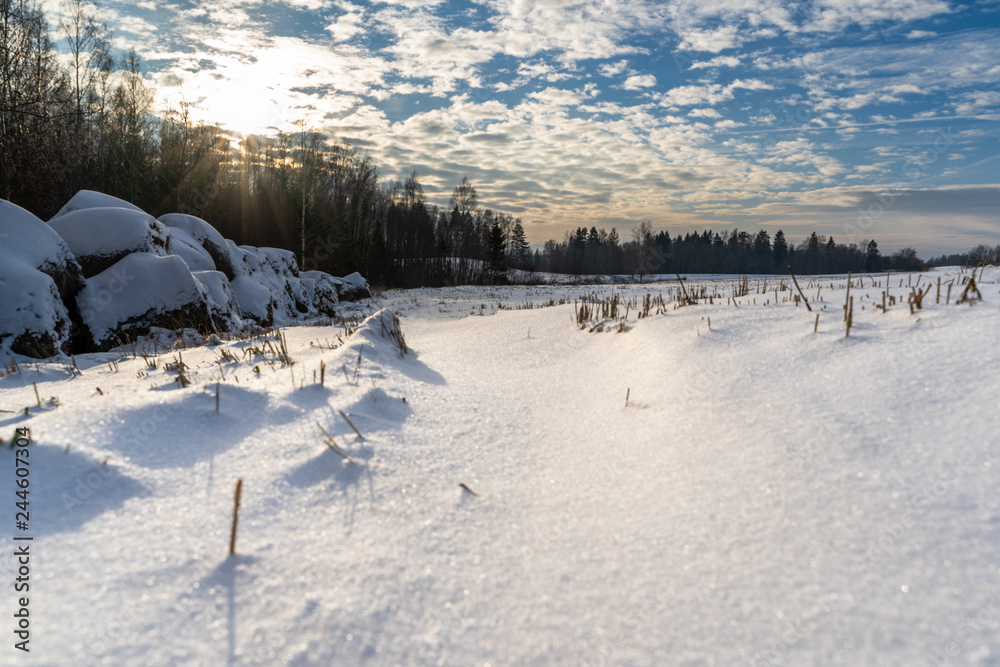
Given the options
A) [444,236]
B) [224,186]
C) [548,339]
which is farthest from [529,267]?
[548,339]

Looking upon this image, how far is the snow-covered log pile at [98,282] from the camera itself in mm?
5500

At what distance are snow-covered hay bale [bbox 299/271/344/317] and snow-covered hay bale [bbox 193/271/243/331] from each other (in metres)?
6.24

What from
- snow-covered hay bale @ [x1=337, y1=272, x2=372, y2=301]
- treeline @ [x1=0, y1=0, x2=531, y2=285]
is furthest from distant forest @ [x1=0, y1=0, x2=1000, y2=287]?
snow-covered hay bale @ [x1=337, y1=272, x2=372, y2=301]

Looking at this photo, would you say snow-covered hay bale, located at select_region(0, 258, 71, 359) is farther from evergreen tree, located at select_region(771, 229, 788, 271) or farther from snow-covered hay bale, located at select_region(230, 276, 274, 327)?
evergreen tree, located at select_region(771, 229, 788, 271)

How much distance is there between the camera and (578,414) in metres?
2.61

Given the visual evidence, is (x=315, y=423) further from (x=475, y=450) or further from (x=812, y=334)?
(x=812, y=334)

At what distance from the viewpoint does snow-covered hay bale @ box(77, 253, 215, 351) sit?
6617mm

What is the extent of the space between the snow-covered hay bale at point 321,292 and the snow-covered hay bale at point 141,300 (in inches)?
298

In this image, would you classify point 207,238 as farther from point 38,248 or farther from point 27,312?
point 27,312

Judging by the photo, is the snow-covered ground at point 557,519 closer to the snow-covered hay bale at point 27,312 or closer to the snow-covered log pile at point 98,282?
the snow-covered hay bale at point 27,312

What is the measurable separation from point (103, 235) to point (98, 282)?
3.79ft
